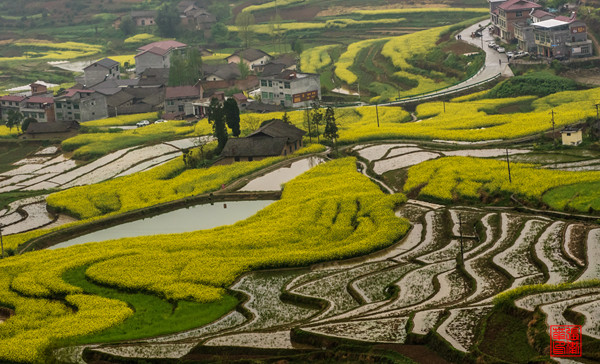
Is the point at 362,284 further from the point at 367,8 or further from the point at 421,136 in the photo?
the point at 367,8

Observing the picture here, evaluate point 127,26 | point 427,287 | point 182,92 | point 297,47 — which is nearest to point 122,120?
point 182,92

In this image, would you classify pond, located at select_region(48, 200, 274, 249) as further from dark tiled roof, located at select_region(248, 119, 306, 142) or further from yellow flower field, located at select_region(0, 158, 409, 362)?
dark tiled roof, located at select_region(248, 119, 306, 142)

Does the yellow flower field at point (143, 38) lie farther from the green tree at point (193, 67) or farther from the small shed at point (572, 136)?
the small shed at point (572, 136)

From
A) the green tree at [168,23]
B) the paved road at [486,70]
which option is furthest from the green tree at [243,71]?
the green tree at [168,23]

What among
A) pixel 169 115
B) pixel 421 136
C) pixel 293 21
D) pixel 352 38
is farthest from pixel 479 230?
pixel 293 21

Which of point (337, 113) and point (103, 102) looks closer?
point (337, 113)

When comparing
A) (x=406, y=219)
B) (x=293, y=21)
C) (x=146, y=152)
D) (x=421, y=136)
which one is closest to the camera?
(x=406, y=219)
